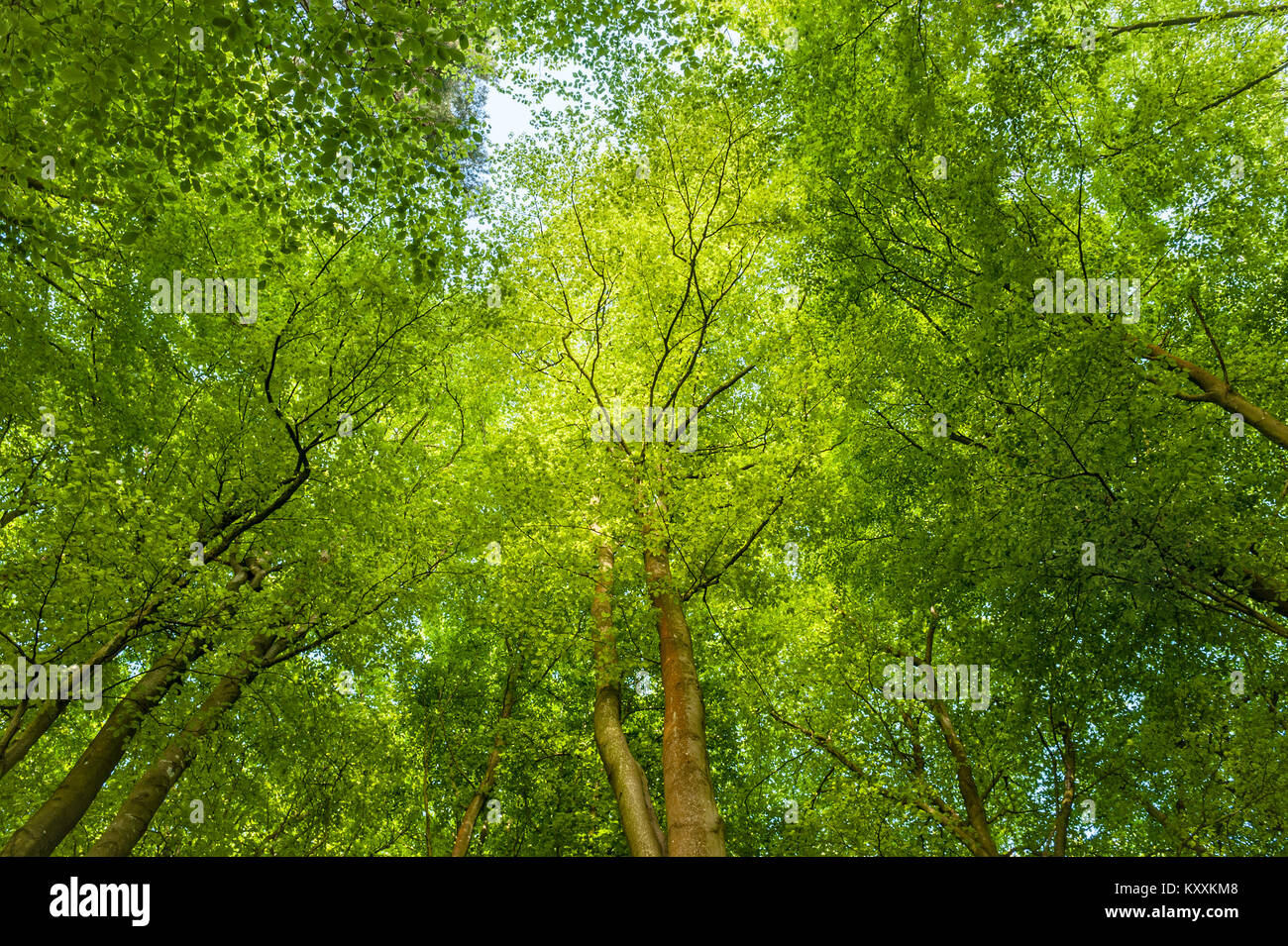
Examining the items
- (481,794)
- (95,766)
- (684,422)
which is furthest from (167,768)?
(684,422)

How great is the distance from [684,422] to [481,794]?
8690 mm

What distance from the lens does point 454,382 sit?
15.5 metres

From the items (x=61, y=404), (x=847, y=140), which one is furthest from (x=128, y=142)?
(x=847, y=140)

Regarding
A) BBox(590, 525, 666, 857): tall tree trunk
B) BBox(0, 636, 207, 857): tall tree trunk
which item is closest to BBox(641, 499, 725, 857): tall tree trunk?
BBox(590, 525, 666, 857): tall tree trunk

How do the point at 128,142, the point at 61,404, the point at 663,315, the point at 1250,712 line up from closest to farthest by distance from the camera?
1. the point at 128,142
2. the point at 1250,712
3. the point at 61,404
4. the point at 663,315

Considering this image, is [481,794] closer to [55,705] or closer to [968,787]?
[55,705]

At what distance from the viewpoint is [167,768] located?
9.97 m

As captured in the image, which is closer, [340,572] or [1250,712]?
[1250,712]

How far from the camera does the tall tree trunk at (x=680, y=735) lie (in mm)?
7504

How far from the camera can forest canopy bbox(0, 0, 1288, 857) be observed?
8.40m
